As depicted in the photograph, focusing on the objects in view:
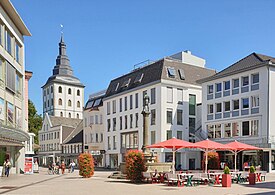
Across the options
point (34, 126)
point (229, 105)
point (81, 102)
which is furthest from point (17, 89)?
point (81, 102)

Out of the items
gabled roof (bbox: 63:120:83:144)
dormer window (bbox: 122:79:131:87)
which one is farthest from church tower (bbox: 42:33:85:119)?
dormer window (bbox: 122:79:131:87)

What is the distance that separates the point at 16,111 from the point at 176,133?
2087 centimetres

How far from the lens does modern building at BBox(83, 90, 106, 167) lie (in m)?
65.9

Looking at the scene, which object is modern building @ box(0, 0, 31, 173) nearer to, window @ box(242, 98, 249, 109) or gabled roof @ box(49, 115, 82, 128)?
window @ box(242, 98, 249, 109)

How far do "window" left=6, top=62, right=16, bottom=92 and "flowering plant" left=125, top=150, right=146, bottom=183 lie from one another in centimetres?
1567

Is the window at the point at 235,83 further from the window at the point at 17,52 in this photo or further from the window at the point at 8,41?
the window at the point at 8,41

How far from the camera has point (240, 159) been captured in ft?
142

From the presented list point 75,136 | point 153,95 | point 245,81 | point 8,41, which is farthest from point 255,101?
point 75,136

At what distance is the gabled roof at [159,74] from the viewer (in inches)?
2024

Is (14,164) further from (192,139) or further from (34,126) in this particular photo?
(34,126)

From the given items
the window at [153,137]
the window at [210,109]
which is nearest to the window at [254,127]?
the window at [210,109]

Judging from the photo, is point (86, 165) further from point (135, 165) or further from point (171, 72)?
point (171, 72)

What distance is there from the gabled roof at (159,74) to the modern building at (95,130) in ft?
27.3

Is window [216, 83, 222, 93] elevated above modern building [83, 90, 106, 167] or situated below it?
above
